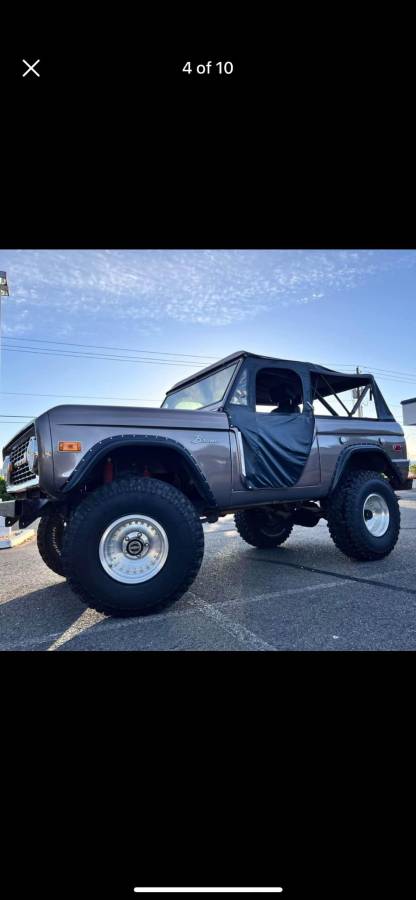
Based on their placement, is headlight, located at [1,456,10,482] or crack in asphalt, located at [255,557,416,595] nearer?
crack in asphalt, located at [255,557,416,595]

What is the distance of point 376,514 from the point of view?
4492mm

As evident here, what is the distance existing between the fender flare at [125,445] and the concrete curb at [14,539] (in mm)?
4306

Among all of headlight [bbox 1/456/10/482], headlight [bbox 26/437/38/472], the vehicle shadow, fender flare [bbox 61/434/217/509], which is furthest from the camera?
headlight [bbox 1/456/10/482]

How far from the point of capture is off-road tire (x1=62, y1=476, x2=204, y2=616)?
8.63 ft

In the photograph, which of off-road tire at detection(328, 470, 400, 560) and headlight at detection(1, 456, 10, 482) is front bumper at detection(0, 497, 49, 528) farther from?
off-road tire at detection(328, 470, 400, 560)

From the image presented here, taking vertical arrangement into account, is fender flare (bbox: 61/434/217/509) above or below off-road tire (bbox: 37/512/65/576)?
above

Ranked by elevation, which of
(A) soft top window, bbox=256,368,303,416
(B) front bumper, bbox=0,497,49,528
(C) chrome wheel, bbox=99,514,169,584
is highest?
(A) soft top window, bbox=256,368,303,416

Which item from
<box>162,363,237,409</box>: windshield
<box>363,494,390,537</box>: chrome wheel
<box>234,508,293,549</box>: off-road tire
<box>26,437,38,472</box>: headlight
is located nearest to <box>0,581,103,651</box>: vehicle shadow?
<box>26,437,38,472</box>: headlight

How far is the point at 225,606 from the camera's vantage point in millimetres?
2959

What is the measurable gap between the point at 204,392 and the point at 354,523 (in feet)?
6.75

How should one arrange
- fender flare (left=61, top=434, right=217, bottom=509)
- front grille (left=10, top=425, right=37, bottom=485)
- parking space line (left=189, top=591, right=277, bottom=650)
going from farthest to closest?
front grille (left=10, top=425, right=37, bottom=485) < fender flare (left=61, top=434, right=217, bottom=509) < parking space line (left=189, top=591, right=277, bottom=650)

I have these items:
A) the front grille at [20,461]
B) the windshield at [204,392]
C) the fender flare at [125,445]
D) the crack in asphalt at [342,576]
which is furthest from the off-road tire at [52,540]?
the crack in asphalt at [342,576]
